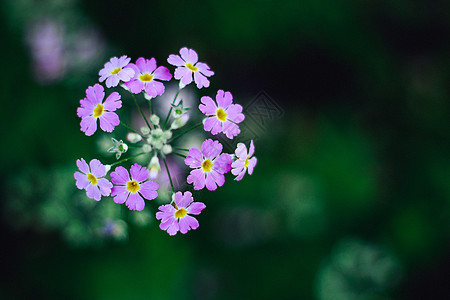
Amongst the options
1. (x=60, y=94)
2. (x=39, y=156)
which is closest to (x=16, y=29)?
(x=60, y=94)

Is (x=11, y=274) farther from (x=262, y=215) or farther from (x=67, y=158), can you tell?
(x=262, y=215)

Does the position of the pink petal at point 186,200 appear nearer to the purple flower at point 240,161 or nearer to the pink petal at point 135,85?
the purple flower at point 240,161

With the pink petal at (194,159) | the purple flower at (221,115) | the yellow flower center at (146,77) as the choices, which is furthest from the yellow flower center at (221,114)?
the yellow flower center at (146,77)

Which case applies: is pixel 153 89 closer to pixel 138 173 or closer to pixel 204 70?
pixel 204 70

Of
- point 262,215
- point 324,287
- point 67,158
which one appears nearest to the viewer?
point 67,158

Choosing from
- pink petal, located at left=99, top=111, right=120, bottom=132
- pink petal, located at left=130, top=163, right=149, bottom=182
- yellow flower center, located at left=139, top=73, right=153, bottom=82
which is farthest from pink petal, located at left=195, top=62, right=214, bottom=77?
pink petal, located at left=130, top=163, right=149, bottom=182

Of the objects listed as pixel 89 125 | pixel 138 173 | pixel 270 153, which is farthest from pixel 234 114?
pixel 270 153
